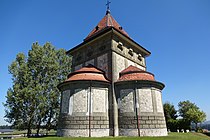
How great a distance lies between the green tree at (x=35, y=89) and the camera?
70.5ft

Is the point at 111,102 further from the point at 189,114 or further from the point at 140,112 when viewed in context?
the point at 189,114

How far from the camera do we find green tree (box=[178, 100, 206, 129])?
98.6 ft

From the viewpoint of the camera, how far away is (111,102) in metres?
16.9

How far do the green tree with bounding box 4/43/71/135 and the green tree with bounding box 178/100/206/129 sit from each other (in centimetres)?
2425

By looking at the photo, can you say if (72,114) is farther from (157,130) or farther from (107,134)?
(157,130)

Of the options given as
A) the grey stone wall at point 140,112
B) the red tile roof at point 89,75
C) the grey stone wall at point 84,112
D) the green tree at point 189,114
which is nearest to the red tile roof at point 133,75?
the grey stone wall at point 140,112

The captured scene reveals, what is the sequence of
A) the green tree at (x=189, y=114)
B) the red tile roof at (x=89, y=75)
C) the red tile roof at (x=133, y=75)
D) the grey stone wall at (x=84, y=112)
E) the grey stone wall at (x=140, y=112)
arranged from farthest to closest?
the green tree at (x=189, y=114), the red tile roof at (x=133, y=75), the red tile roof at (x=89, y=75), the grey stone wall at (x=140, y=112), the grey stone wall at (x=84, y=112)

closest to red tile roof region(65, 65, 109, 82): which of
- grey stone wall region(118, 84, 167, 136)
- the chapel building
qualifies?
the chapel building

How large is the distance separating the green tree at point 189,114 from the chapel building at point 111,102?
16.8m

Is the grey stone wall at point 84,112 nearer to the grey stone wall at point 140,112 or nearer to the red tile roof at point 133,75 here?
the grey stone wall at point 140,112

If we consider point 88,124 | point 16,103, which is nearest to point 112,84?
point 88,124

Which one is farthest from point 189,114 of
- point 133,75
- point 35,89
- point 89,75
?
point 35,89

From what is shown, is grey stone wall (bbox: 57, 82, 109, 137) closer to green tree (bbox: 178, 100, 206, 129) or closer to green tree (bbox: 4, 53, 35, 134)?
green tree (bbox: 4, 53, 35, 134)

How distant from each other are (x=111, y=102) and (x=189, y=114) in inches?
1144
